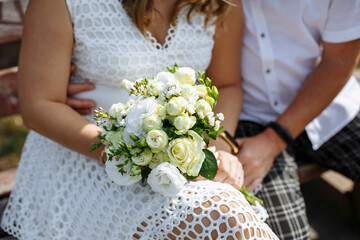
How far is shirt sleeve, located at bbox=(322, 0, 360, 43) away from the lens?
184 cm

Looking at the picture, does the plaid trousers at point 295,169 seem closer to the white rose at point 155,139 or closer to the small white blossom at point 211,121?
the small white blossom at point 211,121

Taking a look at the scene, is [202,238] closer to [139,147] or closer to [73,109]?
[139,147]

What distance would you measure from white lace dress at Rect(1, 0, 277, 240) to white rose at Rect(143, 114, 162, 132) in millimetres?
285

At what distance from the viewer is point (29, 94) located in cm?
159

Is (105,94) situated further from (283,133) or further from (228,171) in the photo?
(283,133)

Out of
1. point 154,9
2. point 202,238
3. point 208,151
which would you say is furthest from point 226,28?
point 202,238

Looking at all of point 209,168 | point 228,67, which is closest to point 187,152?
point 209,168

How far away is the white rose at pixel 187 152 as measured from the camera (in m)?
1.20

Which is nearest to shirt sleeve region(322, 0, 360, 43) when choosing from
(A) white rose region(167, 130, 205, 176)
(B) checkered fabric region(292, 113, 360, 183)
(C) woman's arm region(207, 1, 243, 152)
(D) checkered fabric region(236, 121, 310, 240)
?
(C) woman's arm region(207, 1, 243, 152)

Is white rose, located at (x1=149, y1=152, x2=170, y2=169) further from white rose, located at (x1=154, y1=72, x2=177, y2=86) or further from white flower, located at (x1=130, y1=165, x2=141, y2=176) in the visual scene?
white rose, located at (x1=154, y1=72, x2=177, y2=86)

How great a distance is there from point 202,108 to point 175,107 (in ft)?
0.35

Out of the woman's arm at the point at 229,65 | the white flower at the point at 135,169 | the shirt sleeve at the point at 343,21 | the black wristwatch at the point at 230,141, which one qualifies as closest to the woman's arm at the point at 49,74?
the white flower at the point at 135,169

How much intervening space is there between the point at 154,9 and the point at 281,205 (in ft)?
3.67

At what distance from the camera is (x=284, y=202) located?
1.88 metres
